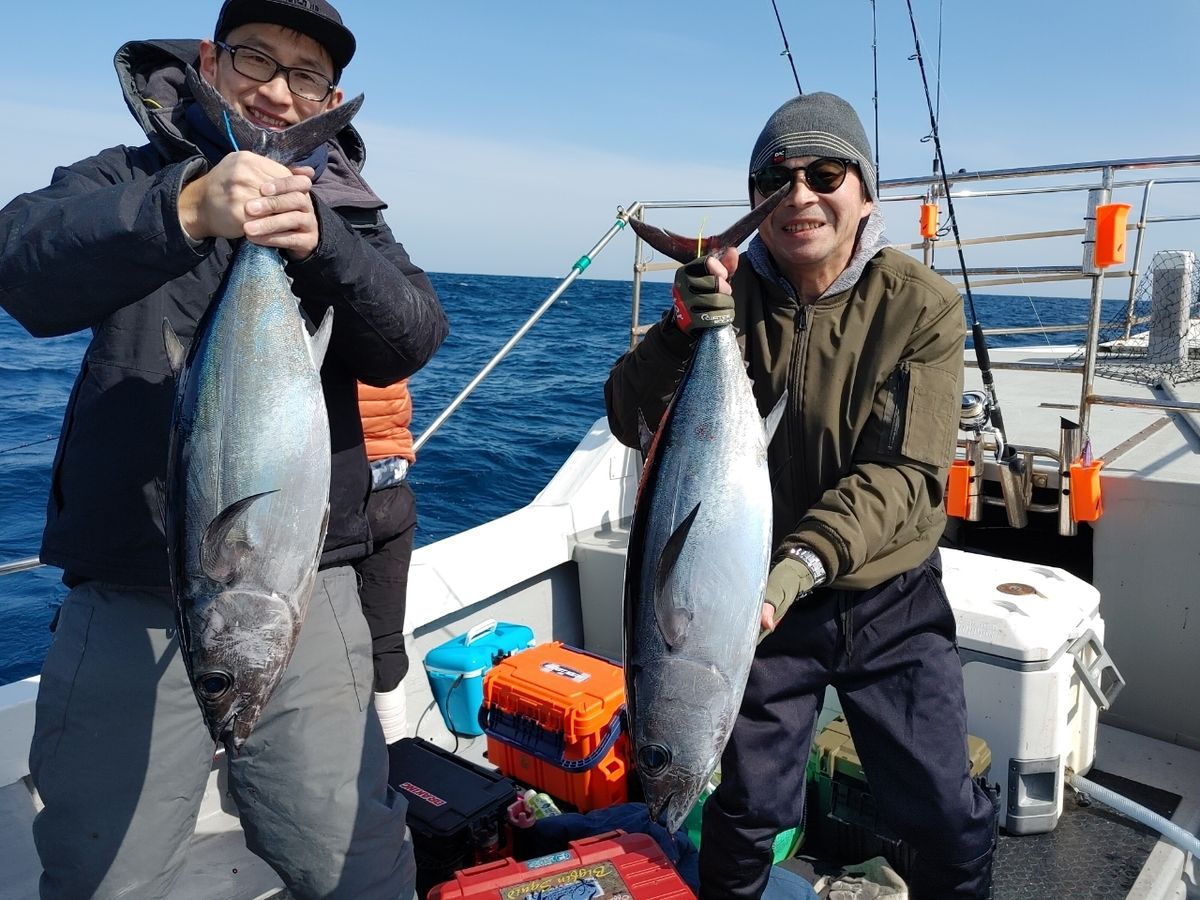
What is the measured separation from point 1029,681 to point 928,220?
299cm

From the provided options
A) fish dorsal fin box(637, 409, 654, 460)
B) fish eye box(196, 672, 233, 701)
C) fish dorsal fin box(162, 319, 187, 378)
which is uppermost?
fish dorsal fin box(162, 319, 187, 378)

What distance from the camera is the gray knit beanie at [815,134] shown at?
2162mm

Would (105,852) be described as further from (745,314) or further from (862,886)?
(862,886)

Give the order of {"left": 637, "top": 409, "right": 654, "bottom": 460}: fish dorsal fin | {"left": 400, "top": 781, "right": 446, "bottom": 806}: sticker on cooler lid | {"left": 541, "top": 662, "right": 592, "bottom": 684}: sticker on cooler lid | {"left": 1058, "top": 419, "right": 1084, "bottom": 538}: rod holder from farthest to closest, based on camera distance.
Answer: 1. {"left": 1058, "top": 419, "right": 1084, "bottom": 538}: rod holder
2. {"left": 541, "top": 662, "right": 592, "bottom": 684}: sticker on cooler lid
3. {"left": 400, "top": 781, "right": 446, "bottom": 806}: sticker on cooler lid
4. {"left": 637, "top": 409, "right": 654, "bottom": 460}: fish dorsal fin

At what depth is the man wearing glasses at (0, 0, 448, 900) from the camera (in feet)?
5.59

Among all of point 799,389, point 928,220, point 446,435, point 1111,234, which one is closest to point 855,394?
point 799,389

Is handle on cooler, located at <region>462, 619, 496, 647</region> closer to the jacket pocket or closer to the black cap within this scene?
the jacket pocket

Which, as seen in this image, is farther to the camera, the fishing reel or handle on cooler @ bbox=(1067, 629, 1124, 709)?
the fishing reel

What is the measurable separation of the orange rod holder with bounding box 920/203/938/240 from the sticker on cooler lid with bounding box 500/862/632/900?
13.5 ft

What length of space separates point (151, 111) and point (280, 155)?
1.66ft

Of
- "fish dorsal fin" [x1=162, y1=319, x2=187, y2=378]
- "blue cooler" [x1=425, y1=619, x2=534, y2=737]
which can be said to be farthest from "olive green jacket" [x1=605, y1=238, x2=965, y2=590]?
"blue cooler" [x1=425, y1=619, x2=534, y2=737]

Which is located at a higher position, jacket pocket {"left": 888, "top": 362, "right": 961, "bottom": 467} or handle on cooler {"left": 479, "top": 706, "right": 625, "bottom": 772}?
jacket pocket {"left": 888, "top": 362, "right": 961, "bottom": 467}

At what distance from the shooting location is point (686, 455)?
184 cm

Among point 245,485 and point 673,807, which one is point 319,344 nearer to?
point 245,485
